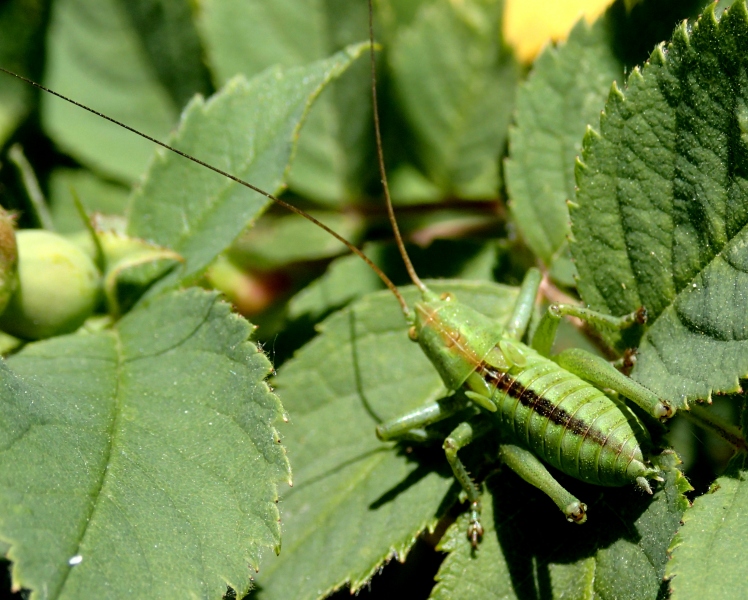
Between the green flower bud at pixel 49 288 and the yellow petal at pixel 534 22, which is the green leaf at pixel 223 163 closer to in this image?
the green flower bud at pixel 49 288

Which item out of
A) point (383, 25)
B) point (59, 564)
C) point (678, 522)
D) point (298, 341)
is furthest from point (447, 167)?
point (59, 564)

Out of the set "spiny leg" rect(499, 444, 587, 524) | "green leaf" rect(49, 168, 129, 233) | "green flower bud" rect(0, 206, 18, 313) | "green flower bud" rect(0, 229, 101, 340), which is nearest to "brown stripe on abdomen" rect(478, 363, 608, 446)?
"spiny leg" rect(499, 444, 587, 524)

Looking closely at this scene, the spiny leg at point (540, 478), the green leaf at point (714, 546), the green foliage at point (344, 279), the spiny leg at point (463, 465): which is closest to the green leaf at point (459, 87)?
the green foliage at point (344, 279)

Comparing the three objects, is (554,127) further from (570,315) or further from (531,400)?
(531,400)

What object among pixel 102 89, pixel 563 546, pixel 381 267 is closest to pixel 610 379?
pixel 563 546

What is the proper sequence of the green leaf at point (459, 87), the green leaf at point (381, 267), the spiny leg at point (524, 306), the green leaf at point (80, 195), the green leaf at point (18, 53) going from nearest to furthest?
the spiny leg at point (524, 306) < the green leaf at point (381, 267) < the green leaf at point (459, 87) < the green leaf at point (18, 53) < the green leaf at point (80, 195)

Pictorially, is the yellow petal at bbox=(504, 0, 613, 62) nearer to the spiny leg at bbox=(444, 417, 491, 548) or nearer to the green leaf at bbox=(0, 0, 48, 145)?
the spiny leg at bbox=(444, 417, 491, 548)
